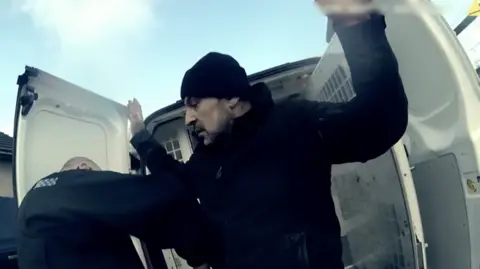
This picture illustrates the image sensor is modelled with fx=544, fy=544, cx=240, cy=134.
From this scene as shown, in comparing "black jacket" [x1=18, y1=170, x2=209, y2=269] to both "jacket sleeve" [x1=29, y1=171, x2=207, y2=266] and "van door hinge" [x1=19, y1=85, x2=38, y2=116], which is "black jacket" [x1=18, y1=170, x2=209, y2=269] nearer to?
"jacket sleeve" [x1=29, y1=171, x2=207, y2=266]

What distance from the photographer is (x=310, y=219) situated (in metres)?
1.94

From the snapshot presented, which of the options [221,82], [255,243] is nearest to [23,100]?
[221,82]

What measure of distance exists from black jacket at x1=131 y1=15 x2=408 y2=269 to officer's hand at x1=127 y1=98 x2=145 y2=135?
45.3 inches

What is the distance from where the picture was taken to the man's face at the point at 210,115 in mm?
2088

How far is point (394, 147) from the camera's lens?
8.02 ft

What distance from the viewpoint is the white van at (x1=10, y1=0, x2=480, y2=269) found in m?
2.05

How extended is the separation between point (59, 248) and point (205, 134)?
2.26 ft

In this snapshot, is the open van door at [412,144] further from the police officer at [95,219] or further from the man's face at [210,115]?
the police officer at [95,219]

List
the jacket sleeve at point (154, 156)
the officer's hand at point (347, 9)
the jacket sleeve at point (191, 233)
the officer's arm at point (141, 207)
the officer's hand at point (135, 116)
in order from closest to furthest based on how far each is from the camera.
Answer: the officer's hand at point (347, 9), the officer's arm at point (141, 207), the jacket sleeve at point (191, 233), the jacket sleeve at point (154, 156), the officer's hand at point (135, 116)

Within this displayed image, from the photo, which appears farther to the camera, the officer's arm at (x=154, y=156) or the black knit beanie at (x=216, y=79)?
the officer's arm at (x=154, y=156)

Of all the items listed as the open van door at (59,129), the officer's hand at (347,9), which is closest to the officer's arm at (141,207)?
the open van door at (59,129)

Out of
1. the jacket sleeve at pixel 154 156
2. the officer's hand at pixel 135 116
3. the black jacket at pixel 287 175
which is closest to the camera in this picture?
the black jacket at pixel 287 175

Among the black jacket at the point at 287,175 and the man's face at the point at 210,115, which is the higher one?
the man's face at the point at 210,115

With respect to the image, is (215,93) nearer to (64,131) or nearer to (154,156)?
(154,156)
